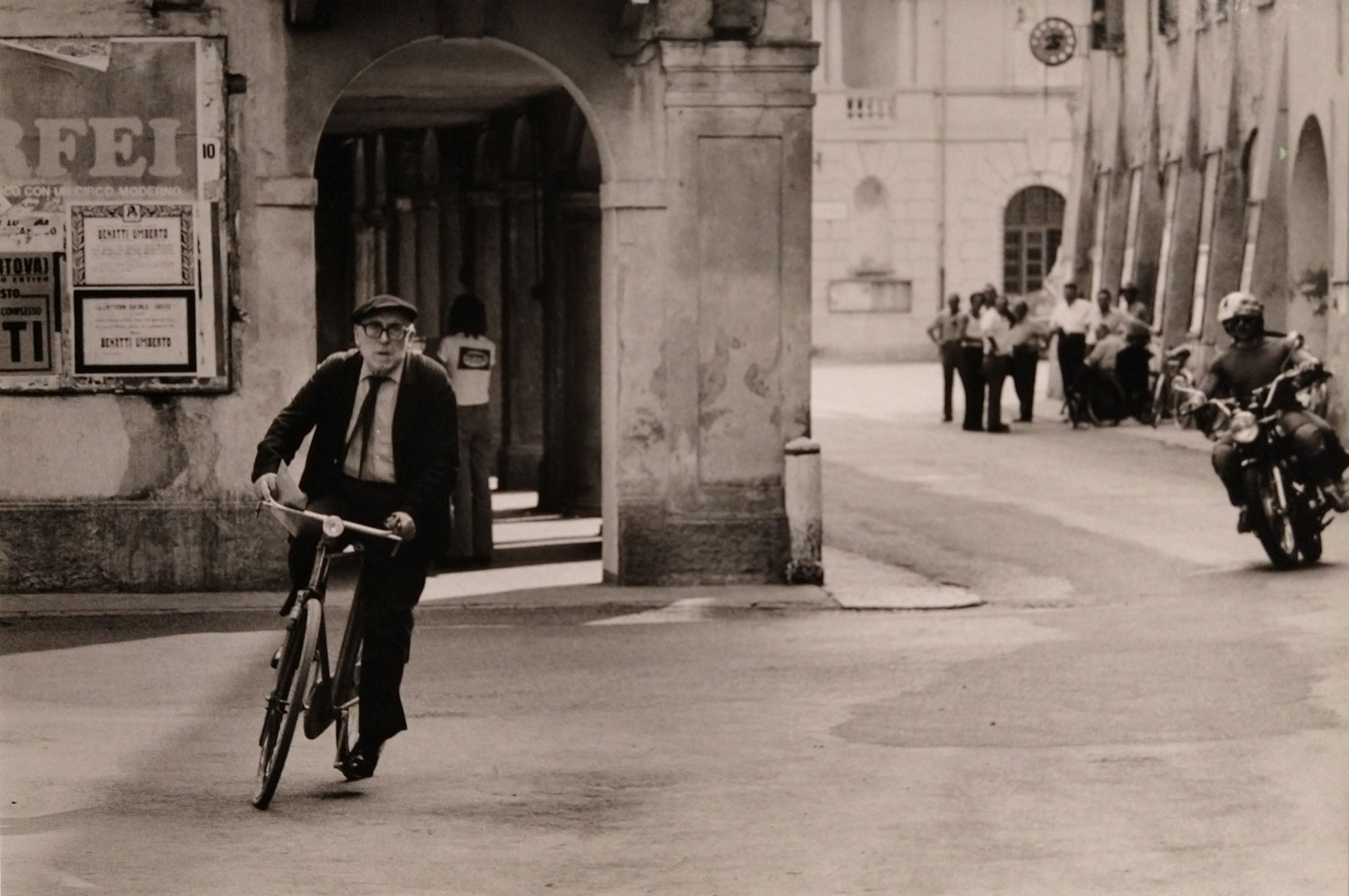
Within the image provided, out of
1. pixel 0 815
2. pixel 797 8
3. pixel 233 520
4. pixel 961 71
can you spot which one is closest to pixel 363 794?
pixel 0 815

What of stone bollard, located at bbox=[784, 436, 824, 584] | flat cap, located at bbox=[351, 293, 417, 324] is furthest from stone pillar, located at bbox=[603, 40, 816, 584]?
flat cap, located at bbox=[351, 293, 417, 324]

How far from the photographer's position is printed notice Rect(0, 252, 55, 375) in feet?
51.9

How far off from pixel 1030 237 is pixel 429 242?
34293 mm

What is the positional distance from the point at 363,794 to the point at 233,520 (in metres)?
6.46

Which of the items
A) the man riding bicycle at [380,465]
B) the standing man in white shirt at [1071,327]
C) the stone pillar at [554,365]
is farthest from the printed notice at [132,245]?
the standing man in white shirt at [1071,327]

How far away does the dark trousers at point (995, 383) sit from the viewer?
31766mm

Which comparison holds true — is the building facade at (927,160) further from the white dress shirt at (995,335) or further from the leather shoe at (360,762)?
the leather shoe at (360,762)

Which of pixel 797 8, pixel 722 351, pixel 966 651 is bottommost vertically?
pixel 966 651

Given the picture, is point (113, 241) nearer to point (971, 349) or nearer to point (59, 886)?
point (59, 886)

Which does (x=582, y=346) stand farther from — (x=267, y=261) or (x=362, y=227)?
(x=362, y=227)

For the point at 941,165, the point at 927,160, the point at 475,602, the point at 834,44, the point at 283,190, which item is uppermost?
the point at 834,44

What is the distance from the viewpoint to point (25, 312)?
15.9 m

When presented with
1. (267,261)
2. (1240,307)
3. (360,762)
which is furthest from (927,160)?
(360,762)

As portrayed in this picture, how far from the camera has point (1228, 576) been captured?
16844 mm
